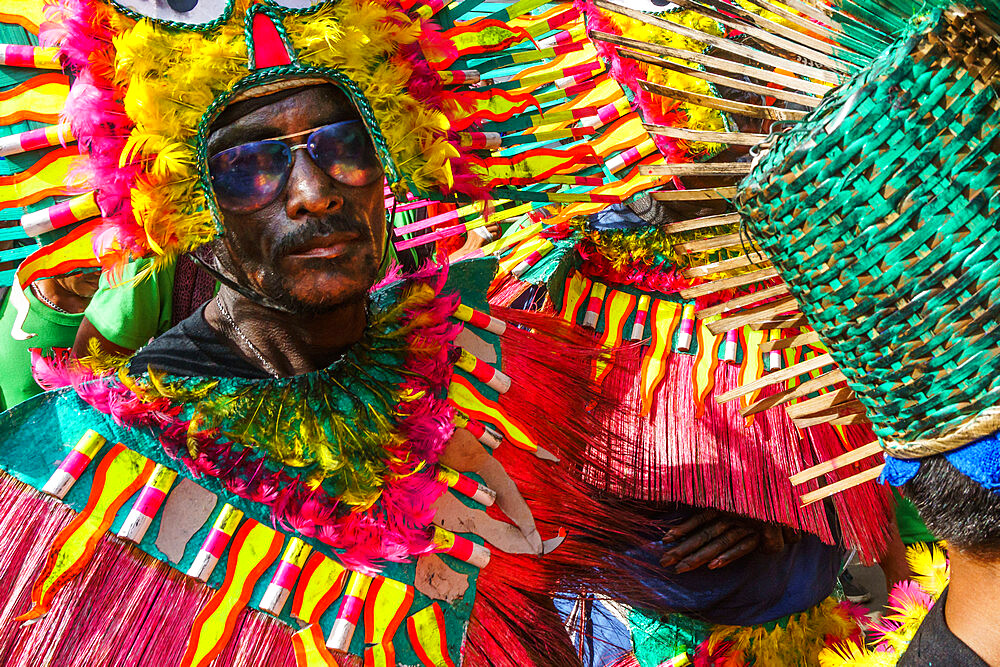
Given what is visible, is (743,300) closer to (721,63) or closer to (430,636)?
(721,63)

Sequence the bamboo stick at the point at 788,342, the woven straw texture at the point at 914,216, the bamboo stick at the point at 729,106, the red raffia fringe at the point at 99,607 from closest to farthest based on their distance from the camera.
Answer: the woven straw texture at the point at 914,216 < the bamboo stick at the point at 729,106 < the bamboo stick at the point at 788,342 < the red raffia fringe at the point at 99,607

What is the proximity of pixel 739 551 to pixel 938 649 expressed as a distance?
1.18 m

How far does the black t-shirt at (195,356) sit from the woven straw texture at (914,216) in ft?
3.75

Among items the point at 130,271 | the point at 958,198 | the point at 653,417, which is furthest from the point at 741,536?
the point at 130,271

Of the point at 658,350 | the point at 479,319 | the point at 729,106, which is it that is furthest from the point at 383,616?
the point at 658,350

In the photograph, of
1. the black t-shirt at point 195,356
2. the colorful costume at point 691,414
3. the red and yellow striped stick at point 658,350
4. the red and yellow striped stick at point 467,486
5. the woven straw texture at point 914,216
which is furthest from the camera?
the red and yellow striped stick at point 658,350

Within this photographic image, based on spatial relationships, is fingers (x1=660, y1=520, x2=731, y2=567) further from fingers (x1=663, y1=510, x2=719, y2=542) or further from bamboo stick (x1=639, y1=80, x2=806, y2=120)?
bamboo stick (x1=639, y1=80, x2=806, y2=120)

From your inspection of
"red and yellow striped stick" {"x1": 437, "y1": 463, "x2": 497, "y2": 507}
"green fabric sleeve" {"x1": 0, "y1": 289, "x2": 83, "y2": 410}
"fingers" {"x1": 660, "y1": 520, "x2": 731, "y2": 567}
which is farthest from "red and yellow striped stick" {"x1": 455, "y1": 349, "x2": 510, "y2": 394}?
"green fabric sleeve" {"x1": 0, "y1": 289, "x2": 83, "y2": 410}

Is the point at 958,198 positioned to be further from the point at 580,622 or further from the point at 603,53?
the point at 580,622

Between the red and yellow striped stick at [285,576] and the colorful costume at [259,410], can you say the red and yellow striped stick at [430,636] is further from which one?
the red and yellow striped stick at [285,576]

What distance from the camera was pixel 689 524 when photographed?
2.44 metres

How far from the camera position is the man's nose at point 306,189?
5.40ft

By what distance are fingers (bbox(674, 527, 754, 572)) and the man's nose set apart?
4.59 feet

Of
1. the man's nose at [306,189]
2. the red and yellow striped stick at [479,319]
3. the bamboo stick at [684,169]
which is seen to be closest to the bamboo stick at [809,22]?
the bamboo stick at [684,169]
